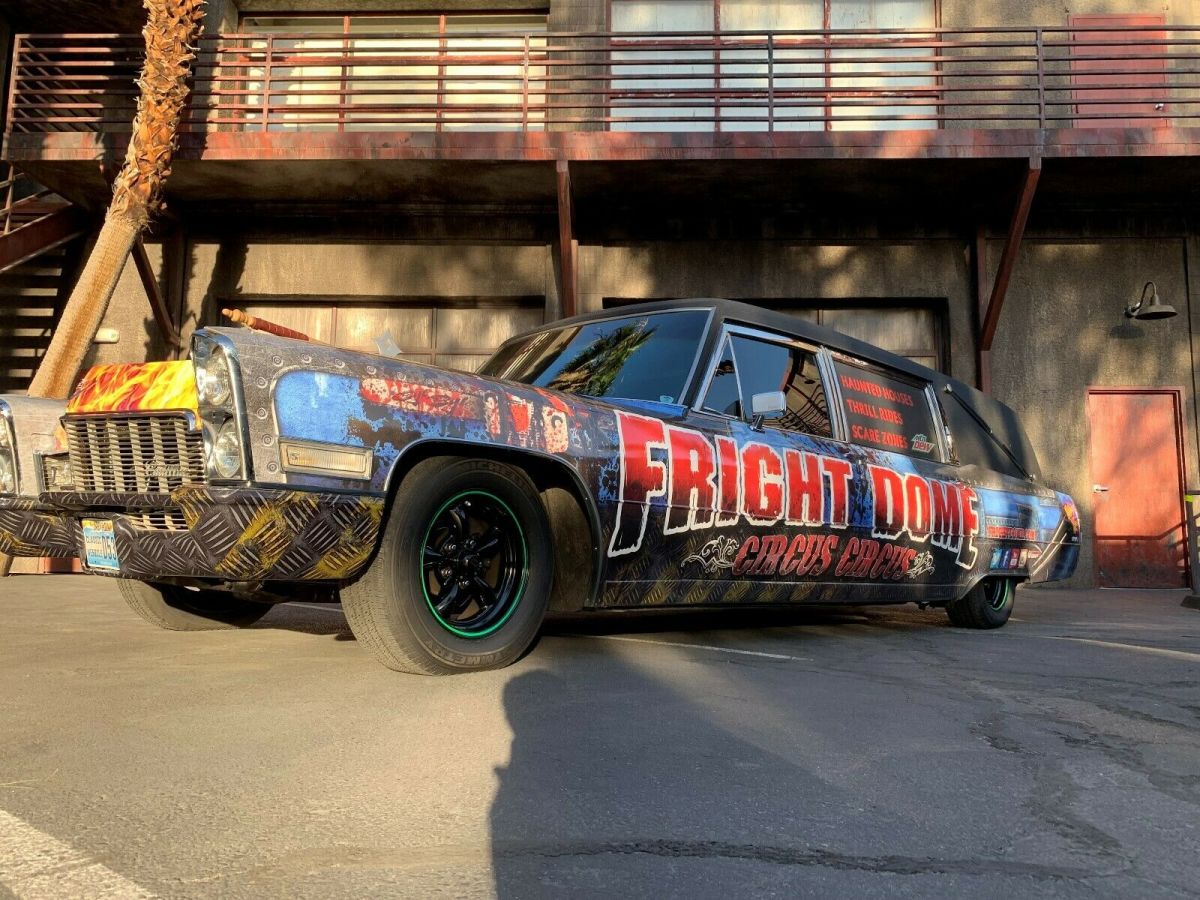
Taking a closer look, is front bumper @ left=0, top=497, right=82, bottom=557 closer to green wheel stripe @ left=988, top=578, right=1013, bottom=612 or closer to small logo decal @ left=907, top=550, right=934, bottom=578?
small logo decal @ left=907, top=550, right=934, bottom=578

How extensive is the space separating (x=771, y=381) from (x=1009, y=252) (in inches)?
306

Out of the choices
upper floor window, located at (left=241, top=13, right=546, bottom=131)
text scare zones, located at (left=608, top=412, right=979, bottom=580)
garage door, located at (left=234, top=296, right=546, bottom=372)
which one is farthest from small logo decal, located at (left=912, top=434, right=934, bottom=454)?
upper floor window, located at (left=241, top=13, right=546, bottom=131)

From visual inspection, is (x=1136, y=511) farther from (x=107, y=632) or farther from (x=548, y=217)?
(x=107, y=632)

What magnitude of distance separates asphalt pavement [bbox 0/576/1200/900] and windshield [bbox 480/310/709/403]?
1203mm

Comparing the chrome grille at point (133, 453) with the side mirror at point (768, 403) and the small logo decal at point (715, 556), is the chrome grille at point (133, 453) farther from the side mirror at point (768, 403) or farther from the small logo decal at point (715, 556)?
the side mirror at point (768, 403)

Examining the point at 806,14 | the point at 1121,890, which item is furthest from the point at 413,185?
the point at 1121,890

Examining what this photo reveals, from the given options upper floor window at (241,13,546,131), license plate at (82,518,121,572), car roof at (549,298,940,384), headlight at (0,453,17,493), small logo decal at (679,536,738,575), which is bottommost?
small logo decal at (679,536,738,575)

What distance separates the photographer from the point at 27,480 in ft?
11.2

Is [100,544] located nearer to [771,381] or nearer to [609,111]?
[771,381]

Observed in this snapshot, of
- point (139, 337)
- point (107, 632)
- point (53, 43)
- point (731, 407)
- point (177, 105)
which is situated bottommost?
point (107, 632)

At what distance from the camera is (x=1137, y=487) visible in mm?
11781

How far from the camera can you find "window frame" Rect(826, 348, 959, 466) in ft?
16.1

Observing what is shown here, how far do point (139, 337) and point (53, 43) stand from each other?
4.61m

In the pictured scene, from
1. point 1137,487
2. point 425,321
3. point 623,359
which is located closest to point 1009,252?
point 1137,487
